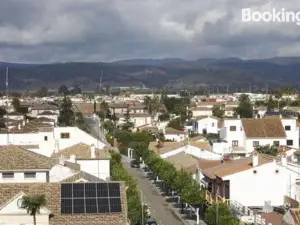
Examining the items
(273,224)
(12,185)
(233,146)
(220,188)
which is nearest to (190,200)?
(220,188)

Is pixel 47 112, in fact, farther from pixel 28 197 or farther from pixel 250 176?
pixel 28 197

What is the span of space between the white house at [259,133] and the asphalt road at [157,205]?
14472mm

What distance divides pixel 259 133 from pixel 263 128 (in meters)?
1.06

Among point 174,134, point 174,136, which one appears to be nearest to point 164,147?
point 174,136

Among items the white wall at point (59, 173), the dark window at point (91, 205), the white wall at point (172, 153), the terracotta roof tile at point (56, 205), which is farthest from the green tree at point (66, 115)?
the dark window at point (91, 205)

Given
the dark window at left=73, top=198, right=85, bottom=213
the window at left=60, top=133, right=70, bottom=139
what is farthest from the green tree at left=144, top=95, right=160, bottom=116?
the dark window at left=73, top=198, right=85, bottom=213

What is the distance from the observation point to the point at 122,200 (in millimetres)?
26328

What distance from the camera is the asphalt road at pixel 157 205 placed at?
45.5m

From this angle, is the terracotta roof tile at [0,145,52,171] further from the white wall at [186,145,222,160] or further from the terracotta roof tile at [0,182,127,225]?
the white wall at [186,145,222,160]

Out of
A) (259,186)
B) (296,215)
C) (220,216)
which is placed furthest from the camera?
(259,186)

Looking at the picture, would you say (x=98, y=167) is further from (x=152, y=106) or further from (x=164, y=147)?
(x=152, y=106)

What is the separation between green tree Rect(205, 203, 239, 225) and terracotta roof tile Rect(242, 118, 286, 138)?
124ft

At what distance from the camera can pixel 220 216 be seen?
36.6m

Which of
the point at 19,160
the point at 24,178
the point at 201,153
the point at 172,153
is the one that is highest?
the point at 19,160
